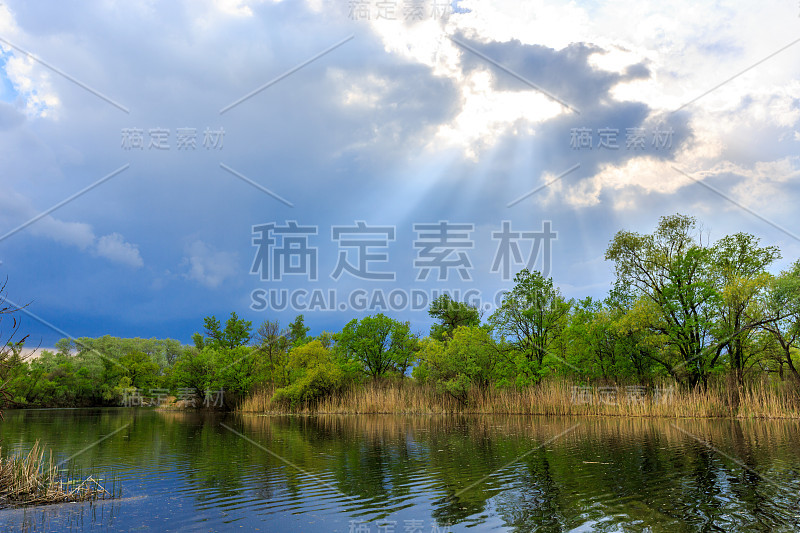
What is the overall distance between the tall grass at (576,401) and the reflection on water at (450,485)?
33.1 ft

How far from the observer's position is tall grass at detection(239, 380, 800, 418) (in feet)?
98.9

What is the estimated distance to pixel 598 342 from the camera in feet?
133

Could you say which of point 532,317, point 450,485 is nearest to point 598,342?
point 532,317

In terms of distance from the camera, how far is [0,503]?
1020 centimetres

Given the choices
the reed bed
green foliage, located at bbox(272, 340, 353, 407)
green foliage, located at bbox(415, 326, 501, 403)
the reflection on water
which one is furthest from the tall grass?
the reed bed

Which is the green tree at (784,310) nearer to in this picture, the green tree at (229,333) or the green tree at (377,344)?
the green tree at (377,344)

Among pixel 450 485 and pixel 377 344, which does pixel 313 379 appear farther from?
pixel 450 485

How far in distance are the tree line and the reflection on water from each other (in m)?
15.7

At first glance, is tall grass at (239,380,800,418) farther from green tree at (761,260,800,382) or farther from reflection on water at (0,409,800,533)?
reflection on water at (0,409,800,533)

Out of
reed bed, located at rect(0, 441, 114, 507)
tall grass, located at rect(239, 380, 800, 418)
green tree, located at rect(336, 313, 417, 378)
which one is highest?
green tree, located at rect(336, 313, 417, 378)

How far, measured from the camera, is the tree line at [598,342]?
3547cm

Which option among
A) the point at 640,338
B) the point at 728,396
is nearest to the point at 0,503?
the point at 728,396

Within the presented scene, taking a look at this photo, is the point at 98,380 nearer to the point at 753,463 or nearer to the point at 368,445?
the point at 368,445

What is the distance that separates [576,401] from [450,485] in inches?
1042
